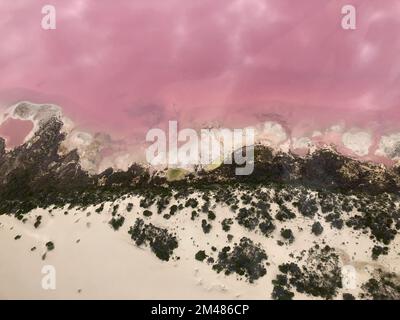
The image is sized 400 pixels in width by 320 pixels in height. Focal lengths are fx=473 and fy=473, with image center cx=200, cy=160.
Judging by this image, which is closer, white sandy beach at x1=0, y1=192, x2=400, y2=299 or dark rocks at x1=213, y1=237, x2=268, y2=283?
white sandy beach at x1=0, y1=192, x2=400, y2=299

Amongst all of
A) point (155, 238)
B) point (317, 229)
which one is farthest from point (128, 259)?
point (317, 229)

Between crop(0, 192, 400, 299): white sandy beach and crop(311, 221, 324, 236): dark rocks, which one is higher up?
crop(311, 221, 324, 236): dark rocks

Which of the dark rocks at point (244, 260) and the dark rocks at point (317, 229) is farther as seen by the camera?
the dark rocks at point (317, 229)

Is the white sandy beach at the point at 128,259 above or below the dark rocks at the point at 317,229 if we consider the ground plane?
below

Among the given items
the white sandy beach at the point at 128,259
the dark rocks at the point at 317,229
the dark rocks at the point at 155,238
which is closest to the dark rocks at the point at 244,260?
the white sandy beach at the point at 128,259

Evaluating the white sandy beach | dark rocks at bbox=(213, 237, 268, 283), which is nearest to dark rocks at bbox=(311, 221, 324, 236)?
the white sandy beach

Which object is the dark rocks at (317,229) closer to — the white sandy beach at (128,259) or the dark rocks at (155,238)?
the white sandy beach at (128,259)

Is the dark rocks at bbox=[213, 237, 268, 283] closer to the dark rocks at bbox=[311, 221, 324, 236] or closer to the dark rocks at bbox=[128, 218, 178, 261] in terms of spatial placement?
the dark rocks at bbox=[128, 218, 178, 261]

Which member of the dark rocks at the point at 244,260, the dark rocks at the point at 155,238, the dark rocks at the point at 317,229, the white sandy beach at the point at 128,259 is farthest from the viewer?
the dark rocks at the point at 155,238

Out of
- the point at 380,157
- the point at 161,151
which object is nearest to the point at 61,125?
the point at 161,151

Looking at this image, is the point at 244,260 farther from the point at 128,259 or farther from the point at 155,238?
the point at 128,259

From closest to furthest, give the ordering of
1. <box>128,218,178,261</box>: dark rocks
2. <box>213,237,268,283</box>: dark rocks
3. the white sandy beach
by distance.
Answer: the white sandy beach → <box>213,237,268,283</box>: dark rocks → <box>128,218,178,261</box>: dark rocks
